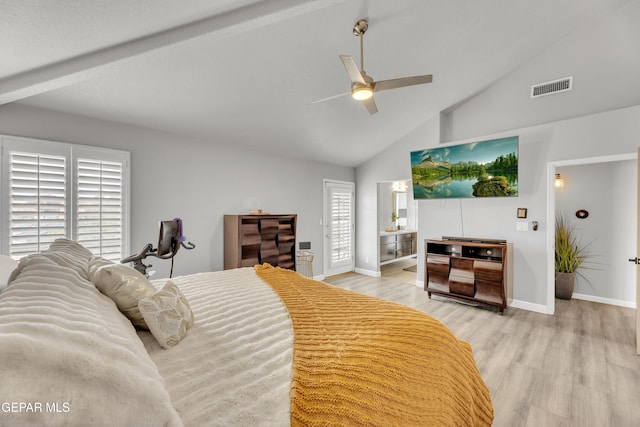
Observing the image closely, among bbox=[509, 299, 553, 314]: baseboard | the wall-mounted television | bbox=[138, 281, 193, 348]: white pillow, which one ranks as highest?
the wall-mounted television

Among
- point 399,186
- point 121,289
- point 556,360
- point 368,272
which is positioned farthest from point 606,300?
point 121,289

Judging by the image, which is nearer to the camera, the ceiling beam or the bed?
the bed

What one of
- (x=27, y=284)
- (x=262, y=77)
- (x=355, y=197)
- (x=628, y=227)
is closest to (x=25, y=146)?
(x=262, y=77)

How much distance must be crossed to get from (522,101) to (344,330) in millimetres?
4423

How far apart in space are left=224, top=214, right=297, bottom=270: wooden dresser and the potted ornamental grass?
415 centimetres

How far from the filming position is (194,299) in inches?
68.1

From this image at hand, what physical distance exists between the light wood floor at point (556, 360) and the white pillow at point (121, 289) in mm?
2281

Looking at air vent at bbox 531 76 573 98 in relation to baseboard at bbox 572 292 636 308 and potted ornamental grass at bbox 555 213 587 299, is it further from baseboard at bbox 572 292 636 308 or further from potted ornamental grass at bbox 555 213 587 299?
baseboard at bbox 572 292 636 308

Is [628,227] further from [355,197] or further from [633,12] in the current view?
[355,197]

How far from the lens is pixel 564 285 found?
163 inches

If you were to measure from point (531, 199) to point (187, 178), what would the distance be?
15.7 feet

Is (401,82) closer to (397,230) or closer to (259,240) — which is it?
(259,240)

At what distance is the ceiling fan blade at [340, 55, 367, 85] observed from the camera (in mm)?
1975

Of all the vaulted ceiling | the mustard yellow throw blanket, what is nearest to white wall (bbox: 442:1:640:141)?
the vaulted ceiling
